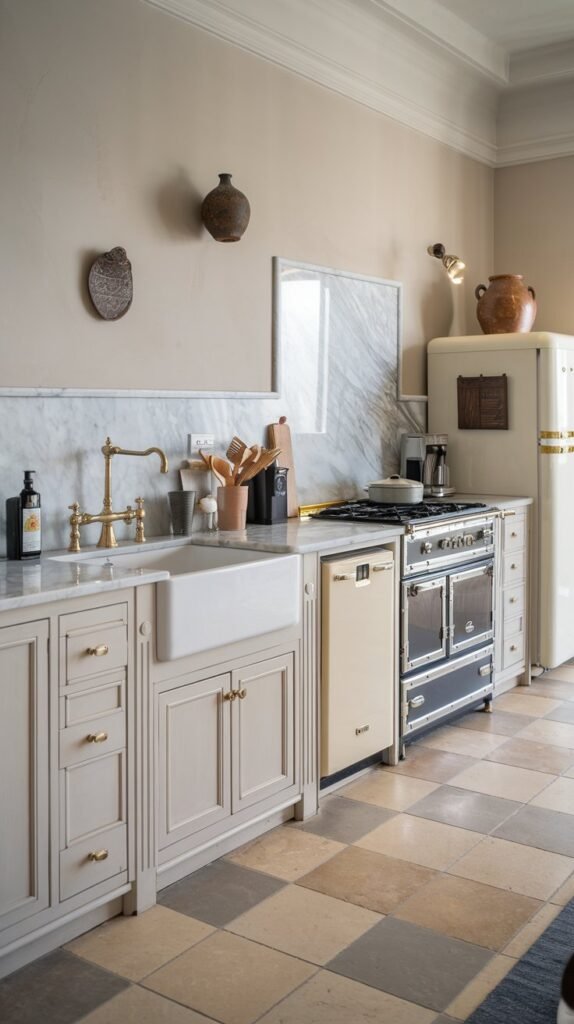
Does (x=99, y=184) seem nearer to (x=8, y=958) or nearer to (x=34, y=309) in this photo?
(x=34, y=309)

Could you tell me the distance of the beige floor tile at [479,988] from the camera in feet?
7.36

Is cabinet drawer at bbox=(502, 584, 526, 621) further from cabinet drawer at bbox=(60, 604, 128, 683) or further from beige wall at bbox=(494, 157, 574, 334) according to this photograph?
cabinet drawer at bbox=(60, 604, 128, 683)

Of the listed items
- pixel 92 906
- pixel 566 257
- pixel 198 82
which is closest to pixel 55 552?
pixel 92 906

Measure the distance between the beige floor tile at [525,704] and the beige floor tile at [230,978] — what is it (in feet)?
7.62

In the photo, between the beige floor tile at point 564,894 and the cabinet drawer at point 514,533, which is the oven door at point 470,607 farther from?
the beige floor tile at point 564,894

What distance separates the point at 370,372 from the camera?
482 centimetres

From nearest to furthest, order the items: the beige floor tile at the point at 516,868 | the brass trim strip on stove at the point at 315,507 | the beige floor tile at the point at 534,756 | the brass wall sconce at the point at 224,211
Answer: the beige floor tile at the point at 516,868 < the brass wall sconce at the point at 224,211 < the beige floor tile at the point at 534,756 < the brass trim strip on stove at the point at 315,507

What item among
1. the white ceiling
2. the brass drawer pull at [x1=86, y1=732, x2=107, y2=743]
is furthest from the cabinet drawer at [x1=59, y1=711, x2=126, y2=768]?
the white ceiling

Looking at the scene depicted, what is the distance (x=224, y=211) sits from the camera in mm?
3646

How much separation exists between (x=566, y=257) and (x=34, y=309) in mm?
3564

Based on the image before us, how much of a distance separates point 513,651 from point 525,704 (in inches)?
10.7

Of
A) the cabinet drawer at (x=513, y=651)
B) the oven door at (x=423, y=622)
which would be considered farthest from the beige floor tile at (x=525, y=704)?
the oven door at (x=423, y=622)

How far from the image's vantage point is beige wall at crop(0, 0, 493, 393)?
3064 millimetres

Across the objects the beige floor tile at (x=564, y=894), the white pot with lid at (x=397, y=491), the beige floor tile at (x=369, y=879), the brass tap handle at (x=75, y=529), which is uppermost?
the white pot with lid at (x=397, y=491)
